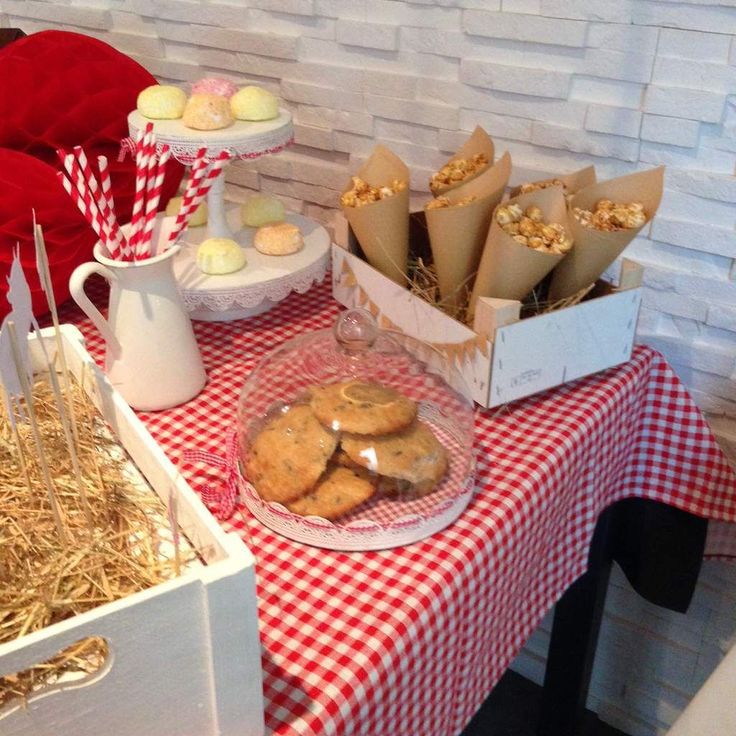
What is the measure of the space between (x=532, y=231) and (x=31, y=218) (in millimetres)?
609

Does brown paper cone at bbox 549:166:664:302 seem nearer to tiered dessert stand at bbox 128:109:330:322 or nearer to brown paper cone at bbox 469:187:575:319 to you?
brown paper cone at bbox 469:187:575:319

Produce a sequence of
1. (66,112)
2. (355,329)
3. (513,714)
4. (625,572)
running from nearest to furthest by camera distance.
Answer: (355,329) < (66,112) < (625,572) < (513,714)

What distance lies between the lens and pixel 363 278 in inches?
43.7

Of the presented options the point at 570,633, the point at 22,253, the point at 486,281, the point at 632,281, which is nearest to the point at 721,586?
the point at 570,633

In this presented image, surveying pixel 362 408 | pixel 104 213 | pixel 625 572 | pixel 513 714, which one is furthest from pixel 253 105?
pixel 513 714

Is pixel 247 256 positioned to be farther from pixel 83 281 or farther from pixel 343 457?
pixel 343 457

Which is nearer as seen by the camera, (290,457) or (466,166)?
(290,457)

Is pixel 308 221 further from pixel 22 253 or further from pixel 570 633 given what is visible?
pixel 570 633

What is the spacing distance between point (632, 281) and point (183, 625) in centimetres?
71

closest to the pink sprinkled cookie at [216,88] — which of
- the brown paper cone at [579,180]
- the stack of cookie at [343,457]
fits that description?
the brown paper cone at [579,180]

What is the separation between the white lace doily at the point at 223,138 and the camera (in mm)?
1017

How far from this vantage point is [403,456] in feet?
2.62

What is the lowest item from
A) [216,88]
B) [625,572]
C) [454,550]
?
[625,572]

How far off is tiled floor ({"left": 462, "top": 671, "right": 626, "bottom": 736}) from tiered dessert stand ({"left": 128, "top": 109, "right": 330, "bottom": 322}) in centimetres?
95
